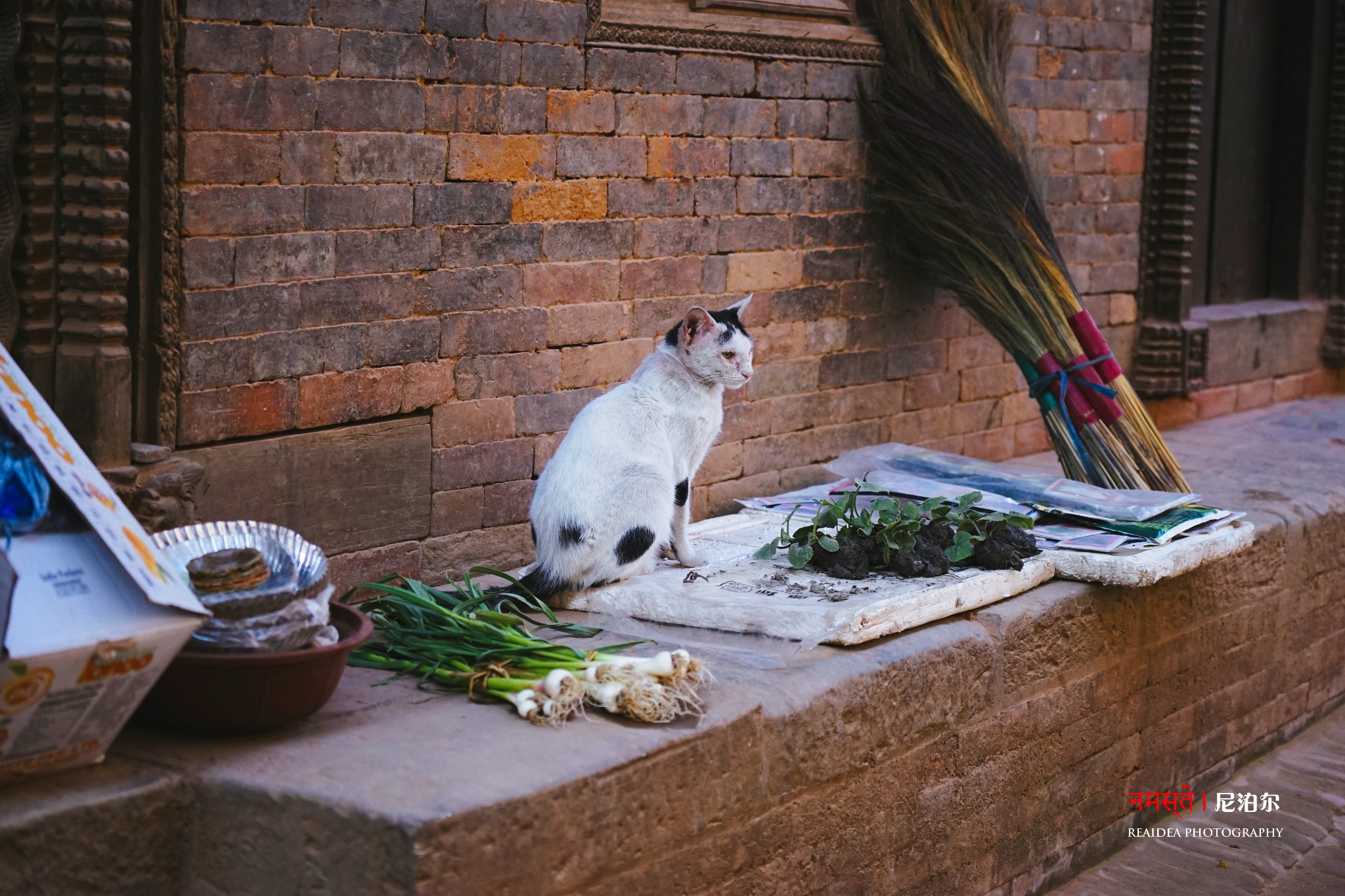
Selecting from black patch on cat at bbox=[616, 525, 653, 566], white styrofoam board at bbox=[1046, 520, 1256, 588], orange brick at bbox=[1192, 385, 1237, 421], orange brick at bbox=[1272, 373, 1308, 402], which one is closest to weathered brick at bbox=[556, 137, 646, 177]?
black patch on cat at bbox=[616, 525, 653, 566]

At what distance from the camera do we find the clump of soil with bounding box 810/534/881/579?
12.9 feet

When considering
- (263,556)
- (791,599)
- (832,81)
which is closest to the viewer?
(263,556)

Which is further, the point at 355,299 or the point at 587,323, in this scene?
the point at 587,323

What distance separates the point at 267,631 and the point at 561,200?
2101mm

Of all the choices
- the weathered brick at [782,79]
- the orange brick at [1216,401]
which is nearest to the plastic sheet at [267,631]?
the weathered brick at [782,79]

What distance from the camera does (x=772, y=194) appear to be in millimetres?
5145

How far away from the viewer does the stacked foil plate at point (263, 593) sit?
2.62 meters

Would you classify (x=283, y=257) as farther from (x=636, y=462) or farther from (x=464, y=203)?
(x=636, y=462)

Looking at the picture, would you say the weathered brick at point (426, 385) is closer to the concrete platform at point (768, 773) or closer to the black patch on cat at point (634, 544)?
the black patch on cat at point (634, 544)

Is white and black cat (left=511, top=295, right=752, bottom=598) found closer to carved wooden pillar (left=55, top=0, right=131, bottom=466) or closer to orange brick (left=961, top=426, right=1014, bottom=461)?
carved wooden pillar (left=55, top=0, right=131, bottom=466)

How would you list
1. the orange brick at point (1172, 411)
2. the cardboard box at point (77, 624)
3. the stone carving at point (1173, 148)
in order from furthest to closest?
the orange brick at point (1172, 411) → the stone carving at point (1173, 148) → the cardboard box at point (77, 624)

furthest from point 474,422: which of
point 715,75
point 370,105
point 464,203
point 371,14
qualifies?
point 715,75

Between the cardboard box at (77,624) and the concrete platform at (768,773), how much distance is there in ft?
0.40

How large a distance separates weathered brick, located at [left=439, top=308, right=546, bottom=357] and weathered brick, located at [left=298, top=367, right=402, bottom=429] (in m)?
0.21
